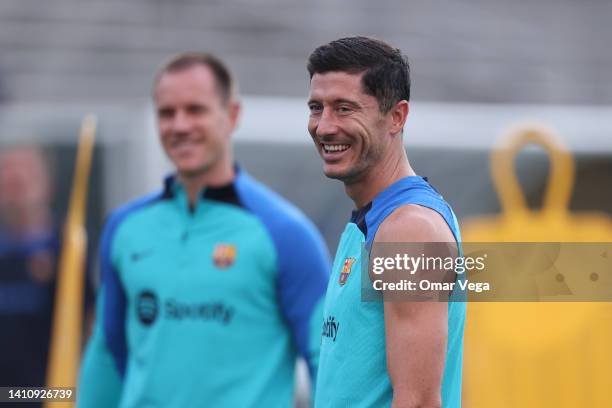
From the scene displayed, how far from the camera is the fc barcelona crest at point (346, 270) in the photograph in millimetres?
2422

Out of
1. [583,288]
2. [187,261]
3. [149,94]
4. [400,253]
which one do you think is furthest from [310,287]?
[149,94]

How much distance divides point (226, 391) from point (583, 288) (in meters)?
1.24

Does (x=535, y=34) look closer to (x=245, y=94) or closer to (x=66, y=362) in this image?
(x=245, y=94)

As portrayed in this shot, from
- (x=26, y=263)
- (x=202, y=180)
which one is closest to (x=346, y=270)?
(x=202, y=180)

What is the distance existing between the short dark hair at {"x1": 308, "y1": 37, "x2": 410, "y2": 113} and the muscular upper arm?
1.06 ft

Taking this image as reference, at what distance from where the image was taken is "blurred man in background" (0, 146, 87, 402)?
17.1ft

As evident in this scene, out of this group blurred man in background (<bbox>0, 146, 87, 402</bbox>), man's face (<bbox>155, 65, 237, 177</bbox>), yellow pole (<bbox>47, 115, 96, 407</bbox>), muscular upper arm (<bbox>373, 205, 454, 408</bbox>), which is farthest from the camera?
blurred man in background (<bbox>0, 146, 87, 402</bbox>)

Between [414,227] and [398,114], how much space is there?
33 cm

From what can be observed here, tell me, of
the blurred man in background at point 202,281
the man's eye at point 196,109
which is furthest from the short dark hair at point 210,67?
the man's eye at point 196,109

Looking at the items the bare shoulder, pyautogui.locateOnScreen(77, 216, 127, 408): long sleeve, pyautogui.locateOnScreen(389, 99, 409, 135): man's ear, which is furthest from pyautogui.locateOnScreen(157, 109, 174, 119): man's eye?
the bare shoulder

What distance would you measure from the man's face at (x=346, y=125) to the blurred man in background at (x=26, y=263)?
3094 mm

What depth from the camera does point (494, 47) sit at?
1100 centimetres

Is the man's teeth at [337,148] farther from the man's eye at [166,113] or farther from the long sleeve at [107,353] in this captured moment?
the long sleeve at [107,353]

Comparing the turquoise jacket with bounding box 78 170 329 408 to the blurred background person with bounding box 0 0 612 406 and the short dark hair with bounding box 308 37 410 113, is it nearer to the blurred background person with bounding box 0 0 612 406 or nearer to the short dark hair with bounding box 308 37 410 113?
the short dark hair with bounding box 308 37 410 113
